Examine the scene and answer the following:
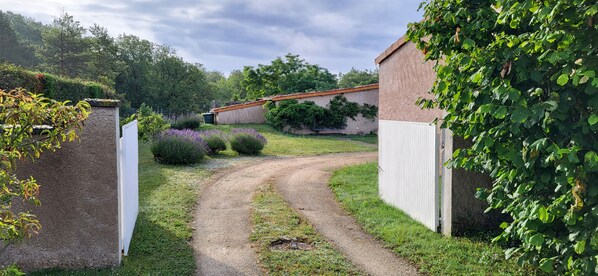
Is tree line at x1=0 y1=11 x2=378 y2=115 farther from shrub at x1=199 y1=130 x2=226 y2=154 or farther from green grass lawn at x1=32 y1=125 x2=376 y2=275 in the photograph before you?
green grass lawn at x1=32 y1=125 x2=376 y2=275

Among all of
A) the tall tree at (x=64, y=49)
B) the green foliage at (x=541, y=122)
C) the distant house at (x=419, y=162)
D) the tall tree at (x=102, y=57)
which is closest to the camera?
the green foliage at (x=541, y=122)

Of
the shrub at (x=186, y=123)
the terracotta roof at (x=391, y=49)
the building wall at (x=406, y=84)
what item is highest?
the terracotta roof at (x=391, y=49)

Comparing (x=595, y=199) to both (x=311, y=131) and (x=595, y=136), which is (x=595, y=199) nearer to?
(x=595, y=136)

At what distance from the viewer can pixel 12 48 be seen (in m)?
41.9

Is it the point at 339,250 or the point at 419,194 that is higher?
the point at 419,194

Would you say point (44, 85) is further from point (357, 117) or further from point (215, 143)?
point (357, 117)

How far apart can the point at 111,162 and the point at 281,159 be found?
11357 mm

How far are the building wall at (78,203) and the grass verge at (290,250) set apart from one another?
79.8 inches

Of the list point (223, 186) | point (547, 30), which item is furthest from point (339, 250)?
point (223, 186)

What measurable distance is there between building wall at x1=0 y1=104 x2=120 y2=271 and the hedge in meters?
6.18

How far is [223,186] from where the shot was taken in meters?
10.2

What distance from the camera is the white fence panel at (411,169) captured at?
6.06 m

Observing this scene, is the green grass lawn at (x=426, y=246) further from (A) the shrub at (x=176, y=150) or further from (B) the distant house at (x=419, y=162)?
(A) the shrub at (x=176, y=150)

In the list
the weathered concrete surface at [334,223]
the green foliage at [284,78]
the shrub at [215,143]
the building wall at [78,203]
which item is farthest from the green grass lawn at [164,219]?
the green foliage at [284,78]
